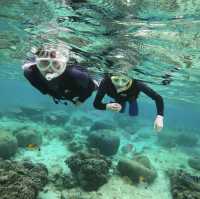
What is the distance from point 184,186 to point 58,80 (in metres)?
9.00

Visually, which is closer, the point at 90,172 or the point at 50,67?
the point at 50,67

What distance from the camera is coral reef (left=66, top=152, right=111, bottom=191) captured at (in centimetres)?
1227

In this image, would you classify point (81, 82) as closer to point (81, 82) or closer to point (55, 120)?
point (81, 82)

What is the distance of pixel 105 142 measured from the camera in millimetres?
18312

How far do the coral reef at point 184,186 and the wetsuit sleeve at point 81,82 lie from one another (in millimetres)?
6979

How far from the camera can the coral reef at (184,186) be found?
39.4ft

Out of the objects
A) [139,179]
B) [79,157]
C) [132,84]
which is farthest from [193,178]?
[132,84]

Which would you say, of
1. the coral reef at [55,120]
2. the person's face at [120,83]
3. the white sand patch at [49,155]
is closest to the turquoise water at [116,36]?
the white sand patch at [49,155]

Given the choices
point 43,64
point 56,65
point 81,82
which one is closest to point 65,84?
point 81,82

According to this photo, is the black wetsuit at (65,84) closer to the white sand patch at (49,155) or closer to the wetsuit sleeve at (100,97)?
the wetsuit sleeve at (100,97)

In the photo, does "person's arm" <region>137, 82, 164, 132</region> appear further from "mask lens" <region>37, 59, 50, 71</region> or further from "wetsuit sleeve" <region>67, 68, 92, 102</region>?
"mask lens" <region>37, 59, 50, 71</region>

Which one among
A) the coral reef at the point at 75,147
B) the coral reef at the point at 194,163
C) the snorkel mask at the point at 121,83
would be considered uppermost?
the snorkel mask at the point at 121,83

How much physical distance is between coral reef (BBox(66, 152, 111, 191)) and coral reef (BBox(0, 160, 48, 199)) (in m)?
1.82

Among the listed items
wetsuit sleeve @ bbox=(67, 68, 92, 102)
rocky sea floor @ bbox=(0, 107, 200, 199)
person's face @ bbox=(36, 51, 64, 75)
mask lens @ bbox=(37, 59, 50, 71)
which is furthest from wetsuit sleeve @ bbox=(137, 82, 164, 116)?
rocky sea floor @ bbox=(0, 107, 200, 199)
